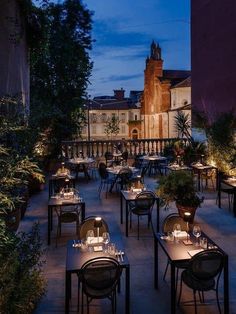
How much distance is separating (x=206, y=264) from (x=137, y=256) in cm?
191

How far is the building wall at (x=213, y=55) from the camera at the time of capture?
1102cm

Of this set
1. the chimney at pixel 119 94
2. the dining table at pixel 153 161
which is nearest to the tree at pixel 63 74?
the dining table at pixel 153 161

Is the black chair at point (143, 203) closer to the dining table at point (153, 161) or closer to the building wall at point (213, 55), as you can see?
the dining table at point (153, 161)

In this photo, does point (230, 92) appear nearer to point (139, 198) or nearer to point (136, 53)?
point (139, 198)

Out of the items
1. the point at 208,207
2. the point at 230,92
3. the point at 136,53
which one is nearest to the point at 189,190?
the point at 208,207

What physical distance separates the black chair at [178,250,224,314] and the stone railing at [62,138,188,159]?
33.3ft

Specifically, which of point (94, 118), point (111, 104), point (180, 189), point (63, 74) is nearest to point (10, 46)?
A: point (180, 189)

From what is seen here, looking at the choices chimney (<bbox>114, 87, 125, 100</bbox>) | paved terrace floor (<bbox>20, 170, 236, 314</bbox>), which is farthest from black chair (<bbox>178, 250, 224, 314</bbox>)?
chimney (<bbox>114, 87, 125, 100</bbox>)

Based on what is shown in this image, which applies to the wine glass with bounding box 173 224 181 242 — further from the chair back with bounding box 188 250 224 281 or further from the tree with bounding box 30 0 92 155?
the tree with bounding box 30 0 92 155

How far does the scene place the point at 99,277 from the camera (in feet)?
12.1

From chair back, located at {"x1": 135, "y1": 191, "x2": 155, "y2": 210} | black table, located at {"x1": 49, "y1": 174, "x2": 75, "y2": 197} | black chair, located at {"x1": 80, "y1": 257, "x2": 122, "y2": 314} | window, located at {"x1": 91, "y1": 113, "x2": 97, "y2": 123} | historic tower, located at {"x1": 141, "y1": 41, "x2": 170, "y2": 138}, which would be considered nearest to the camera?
black chair, located at {"x1": 80, "y1": 257, "x2": 122, "y2": 314}

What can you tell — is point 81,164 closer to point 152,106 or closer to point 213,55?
point 213,55

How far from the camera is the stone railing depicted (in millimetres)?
13867

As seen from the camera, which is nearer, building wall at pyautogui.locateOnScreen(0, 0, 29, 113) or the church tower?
building wall at pyautogui.locateOnScreen(0, 0, 29, 113)
